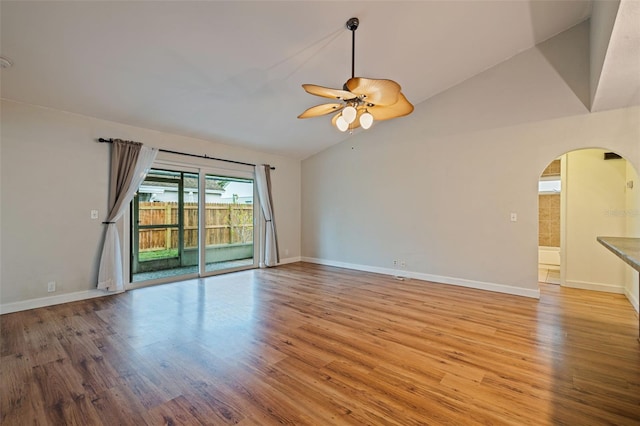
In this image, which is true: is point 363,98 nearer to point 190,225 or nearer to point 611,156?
point 190,225

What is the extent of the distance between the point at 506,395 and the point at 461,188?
136 inches

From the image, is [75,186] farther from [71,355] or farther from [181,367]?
[181,367]

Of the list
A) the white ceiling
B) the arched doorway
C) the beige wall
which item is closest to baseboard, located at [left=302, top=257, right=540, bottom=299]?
the beige wall

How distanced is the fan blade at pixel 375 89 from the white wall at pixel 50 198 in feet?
12.7

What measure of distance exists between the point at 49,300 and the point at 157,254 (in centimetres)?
153

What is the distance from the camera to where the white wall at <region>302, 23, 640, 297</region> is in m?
3.91

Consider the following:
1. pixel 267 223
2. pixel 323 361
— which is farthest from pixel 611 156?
pixel 267 223

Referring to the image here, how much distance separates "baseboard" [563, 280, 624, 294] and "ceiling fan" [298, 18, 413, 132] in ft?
A: 13.9

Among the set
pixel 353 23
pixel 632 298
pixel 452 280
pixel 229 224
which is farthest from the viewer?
pixel 229 224

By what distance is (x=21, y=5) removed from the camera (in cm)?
228

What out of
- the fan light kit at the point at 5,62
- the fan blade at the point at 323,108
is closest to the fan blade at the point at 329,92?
the fan blade at the point at 323,108

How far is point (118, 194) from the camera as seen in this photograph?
13.9 ft

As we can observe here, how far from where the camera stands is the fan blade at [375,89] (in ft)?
7.68

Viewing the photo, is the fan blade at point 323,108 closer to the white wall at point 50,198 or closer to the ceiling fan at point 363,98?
the ceiling fan at point 363,98
